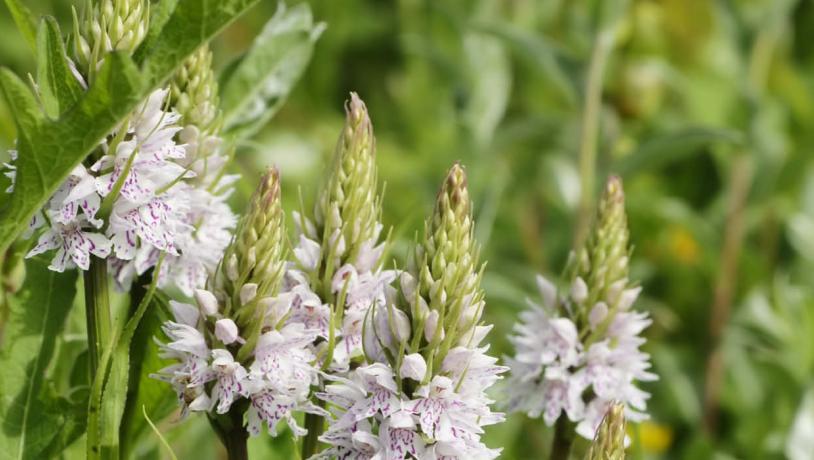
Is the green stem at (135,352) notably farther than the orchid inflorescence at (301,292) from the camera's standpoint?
Yes

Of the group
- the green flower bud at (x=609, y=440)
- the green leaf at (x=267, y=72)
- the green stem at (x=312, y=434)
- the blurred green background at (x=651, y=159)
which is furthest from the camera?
the blurred green background at (x=651, y=159)

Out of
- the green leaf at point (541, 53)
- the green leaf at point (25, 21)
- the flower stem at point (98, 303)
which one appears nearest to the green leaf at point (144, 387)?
the flower stem at point (98, 303)

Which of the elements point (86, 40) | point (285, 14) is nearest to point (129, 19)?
point (86, 40)

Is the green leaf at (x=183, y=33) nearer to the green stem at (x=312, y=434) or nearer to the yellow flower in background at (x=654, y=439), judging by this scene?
the green stem at (x=312, y=434)

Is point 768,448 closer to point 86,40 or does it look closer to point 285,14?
point 285,14

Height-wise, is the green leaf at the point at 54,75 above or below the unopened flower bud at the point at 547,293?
below

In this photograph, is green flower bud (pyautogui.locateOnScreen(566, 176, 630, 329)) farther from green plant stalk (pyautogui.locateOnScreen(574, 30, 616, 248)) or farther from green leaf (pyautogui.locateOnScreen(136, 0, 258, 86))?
green plant stalk (pyautogui.locateOnScreen(574, 30, 616, 248))

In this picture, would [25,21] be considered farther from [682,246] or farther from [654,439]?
[682,246]
